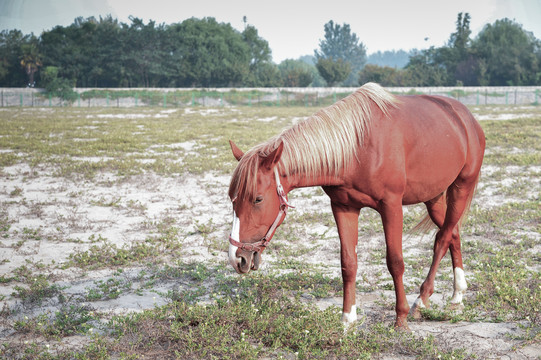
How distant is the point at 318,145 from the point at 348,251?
0.93 meters

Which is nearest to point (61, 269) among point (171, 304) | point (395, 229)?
point (171, 304)

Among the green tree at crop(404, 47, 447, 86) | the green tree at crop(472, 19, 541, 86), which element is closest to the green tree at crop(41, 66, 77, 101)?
the green tree at crop(404, 47, 447, 86)

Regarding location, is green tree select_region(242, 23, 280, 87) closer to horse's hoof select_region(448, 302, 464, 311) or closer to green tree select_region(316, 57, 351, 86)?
green tree select_region(316, 57, 351, 86)

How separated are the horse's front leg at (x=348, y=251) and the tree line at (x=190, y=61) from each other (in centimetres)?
5480

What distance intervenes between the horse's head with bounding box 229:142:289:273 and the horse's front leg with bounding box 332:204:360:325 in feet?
2.16

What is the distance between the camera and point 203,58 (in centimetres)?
6606

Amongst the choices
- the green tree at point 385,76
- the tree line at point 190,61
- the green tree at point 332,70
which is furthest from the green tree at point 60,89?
the green tree at point 385,76

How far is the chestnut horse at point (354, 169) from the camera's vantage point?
3398 millimetres

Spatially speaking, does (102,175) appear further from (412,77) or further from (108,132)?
(412,77)

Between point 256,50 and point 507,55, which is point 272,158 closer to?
point 507,55

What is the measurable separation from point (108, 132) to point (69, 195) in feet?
31.9

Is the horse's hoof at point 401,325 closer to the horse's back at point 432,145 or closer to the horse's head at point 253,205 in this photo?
the horse's back at point 432,145

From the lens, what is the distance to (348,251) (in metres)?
3.86

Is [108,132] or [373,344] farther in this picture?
[108,132]
